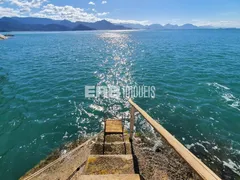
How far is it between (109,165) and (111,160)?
21 centimetres

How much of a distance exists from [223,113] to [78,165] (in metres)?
11.2

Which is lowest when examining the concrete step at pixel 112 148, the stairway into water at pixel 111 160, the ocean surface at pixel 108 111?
the ocean surface at pixel 108 111

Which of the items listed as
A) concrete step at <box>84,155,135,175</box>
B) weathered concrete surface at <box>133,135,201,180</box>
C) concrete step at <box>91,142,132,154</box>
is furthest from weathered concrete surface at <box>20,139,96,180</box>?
weathered concrete surface at <box>133,135,201,180</box>

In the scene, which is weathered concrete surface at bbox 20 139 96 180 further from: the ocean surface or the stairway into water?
the ocean surface

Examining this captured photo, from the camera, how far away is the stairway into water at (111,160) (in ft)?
12.8

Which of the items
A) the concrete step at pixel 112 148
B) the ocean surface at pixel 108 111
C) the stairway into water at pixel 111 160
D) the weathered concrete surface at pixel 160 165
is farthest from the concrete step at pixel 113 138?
the ocean surface at pixel 108 111

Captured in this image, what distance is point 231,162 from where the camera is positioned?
8000 mm

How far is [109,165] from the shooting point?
4.50 metres

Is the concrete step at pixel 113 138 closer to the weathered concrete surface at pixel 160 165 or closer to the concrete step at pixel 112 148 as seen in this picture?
the concrete step at pixel 112 148

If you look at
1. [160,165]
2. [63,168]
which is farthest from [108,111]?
[160,165]

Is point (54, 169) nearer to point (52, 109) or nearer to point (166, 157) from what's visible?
point (166, 157)

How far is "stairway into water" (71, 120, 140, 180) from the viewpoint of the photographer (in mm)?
3914

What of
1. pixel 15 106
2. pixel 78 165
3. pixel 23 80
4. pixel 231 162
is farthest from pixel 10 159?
pixel 23 80

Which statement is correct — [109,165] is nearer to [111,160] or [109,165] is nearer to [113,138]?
[111,160]
